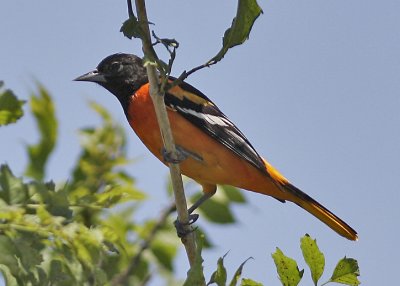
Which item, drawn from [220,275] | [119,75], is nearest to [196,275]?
[220,275]

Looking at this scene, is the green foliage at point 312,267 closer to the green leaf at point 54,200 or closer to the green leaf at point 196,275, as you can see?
the green leaf at point 196,275

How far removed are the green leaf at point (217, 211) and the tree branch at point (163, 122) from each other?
2.8 inches

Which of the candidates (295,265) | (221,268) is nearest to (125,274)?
(221,268)

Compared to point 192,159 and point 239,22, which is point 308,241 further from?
point 192,159

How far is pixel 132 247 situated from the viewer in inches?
74.1

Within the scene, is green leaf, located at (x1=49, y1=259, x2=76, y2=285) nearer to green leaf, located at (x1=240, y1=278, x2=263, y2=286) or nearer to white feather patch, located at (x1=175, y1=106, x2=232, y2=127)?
green leaf, located at (x1=240, y1=278, x2=263, y2=286)

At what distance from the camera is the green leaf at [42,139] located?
176 centimetres

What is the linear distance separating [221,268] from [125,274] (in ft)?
0.71

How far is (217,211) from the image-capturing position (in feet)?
7.54

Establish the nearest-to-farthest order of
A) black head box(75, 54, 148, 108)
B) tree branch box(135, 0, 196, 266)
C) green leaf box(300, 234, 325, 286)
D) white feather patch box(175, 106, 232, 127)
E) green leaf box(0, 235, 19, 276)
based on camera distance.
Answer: green leaf box(0, 235, 19, 276) → green leaf box(300, 234, 325, 286) → tree branch box(135, 0, 196, 266) → white feather patch box(175, 106, 232, 127) → black head box(75, 54, 148, 108)

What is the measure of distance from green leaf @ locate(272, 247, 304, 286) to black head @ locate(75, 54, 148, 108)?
3.27 m

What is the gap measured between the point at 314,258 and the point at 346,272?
0.10 meters

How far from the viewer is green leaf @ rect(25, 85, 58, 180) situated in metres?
1.76

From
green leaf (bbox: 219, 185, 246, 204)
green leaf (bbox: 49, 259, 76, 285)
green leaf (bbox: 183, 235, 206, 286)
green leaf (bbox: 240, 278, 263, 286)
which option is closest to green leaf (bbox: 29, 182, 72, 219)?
green leaf (bbox: 49, 259, 76, 285)
